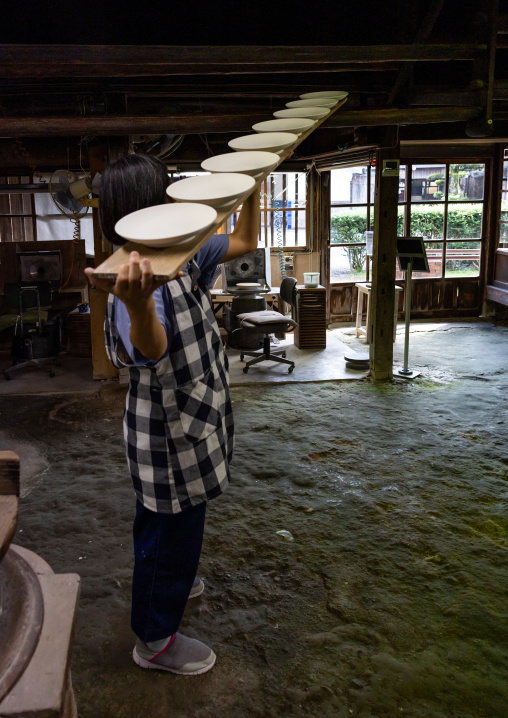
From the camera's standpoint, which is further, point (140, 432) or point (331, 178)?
point (331, 178)

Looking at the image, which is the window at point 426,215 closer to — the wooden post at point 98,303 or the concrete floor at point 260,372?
the concrete floor at point 260,372

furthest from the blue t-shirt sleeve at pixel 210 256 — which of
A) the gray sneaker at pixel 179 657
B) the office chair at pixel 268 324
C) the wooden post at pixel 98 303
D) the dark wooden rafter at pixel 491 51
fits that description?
the office chair at pixel 268 324

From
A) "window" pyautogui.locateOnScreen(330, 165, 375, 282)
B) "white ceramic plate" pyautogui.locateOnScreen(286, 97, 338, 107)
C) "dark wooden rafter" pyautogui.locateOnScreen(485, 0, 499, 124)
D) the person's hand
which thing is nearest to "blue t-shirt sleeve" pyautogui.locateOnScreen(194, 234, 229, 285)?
the person's hand

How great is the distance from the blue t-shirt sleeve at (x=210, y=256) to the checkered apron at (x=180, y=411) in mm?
52

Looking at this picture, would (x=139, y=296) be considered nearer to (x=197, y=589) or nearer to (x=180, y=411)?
(x=180, y=411)

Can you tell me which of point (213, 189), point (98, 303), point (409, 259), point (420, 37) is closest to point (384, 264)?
point (409, 259)

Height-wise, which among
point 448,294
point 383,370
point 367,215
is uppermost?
point 367,215

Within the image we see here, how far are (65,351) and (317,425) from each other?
4.45m

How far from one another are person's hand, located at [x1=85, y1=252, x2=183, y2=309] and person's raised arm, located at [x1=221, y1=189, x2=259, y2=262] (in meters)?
0.85

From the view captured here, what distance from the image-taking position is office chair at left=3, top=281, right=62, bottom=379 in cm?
694

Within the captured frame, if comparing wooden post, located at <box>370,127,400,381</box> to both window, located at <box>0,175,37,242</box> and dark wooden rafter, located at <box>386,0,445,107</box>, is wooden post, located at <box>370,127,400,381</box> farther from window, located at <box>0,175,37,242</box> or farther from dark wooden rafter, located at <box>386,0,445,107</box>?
window, located at <box>0,175,37,242</box>

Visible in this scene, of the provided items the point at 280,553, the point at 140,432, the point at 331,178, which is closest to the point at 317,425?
the point at 280,553

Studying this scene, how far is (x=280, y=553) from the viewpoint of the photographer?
10.6ft

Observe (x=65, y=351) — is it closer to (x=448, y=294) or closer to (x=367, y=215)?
(x=367, y=215)
